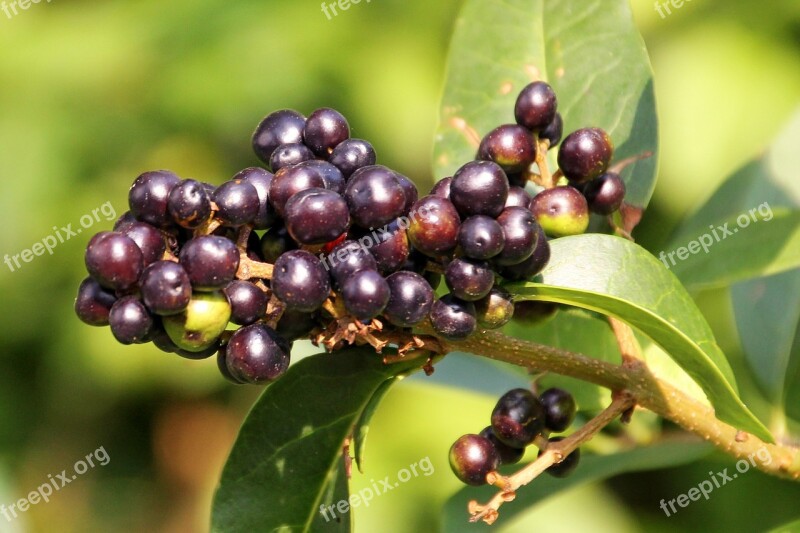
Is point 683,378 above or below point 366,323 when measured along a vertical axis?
A: below

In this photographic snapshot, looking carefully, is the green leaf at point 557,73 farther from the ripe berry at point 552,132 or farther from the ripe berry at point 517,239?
the ripe berry at point 517,239

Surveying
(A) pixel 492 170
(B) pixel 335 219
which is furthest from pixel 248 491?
(A) pixel 492 170

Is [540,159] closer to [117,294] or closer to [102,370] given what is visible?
[117,294]

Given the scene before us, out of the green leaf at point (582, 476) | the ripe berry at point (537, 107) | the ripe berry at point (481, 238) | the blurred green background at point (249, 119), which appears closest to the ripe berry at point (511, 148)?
the ripe berry at point (537, 107)

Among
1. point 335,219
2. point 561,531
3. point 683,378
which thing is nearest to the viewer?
point 335,219

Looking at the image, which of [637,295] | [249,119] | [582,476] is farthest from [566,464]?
[249,119]

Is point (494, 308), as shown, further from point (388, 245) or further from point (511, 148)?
point (511, 148)

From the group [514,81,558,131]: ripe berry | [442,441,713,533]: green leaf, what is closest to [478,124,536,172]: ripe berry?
[514,81,558,131]: ripe berry
